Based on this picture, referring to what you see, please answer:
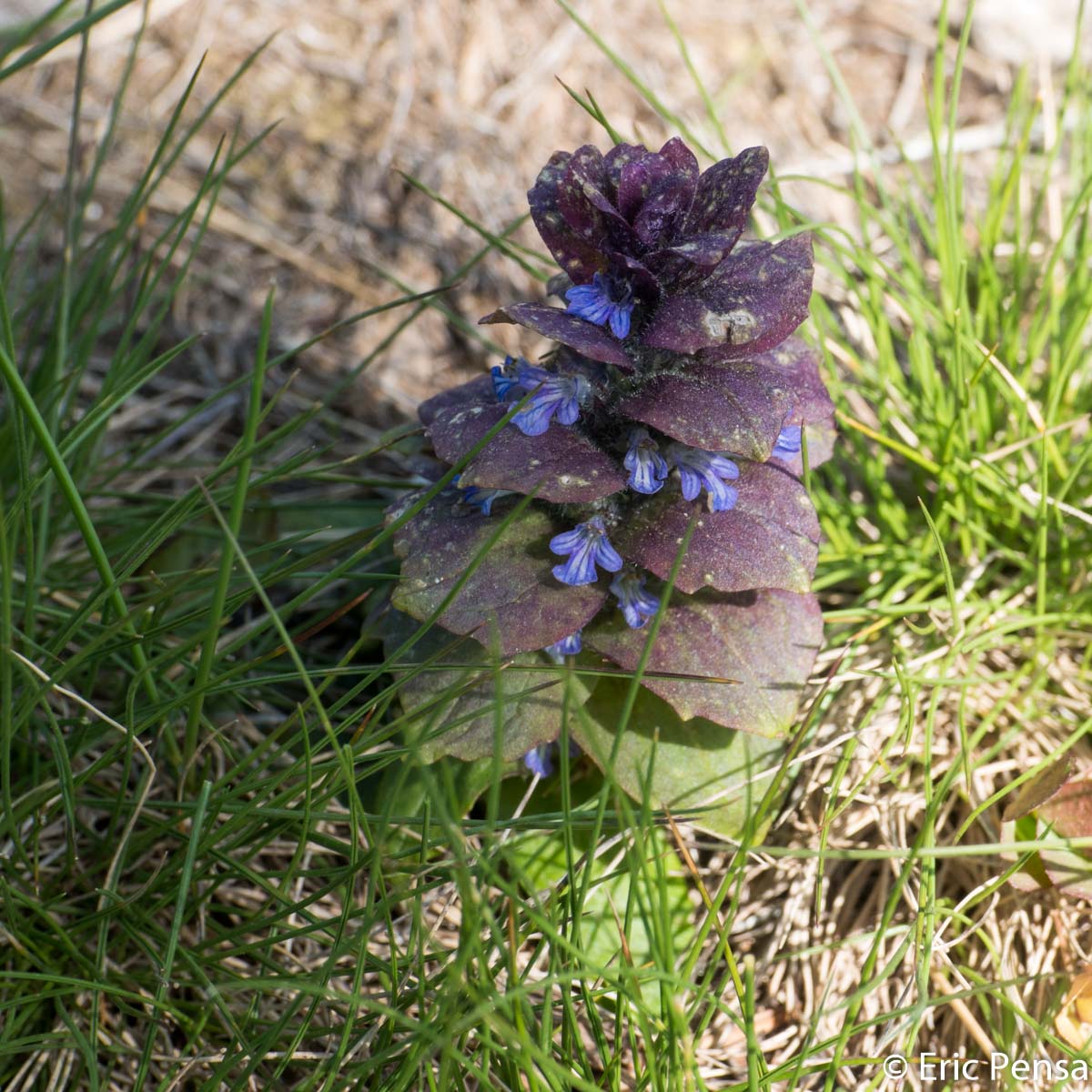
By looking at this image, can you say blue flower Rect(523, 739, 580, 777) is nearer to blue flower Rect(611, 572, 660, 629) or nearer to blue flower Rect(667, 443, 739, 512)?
blue flower Rect(611, 572, 660, 629)

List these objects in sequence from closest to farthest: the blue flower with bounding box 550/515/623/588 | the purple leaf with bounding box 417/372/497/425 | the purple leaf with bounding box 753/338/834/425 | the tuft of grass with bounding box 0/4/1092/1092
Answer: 1. the tuft of grass with bounding box 0/4/1092/1092
2. the blue flower with bounding box 550/515/623/588
3. the purple leaf with bounding box 753/338/834/425
4. the purple leaf with bounding box 417/372/497/425

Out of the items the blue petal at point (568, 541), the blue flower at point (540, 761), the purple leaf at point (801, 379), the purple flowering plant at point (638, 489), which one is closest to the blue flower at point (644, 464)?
the purple flowering plant at point (638, 489)

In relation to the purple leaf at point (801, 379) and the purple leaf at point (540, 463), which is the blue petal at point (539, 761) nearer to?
the purple leaf at point (540, 463)

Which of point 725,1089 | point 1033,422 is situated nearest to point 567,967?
point 725,1089

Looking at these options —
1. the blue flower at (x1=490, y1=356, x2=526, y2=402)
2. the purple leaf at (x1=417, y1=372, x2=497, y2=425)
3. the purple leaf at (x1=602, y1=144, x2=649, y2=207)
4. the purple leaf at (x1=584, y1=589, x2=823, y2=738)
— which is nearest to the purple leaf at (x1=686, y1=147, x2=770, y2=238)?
the purple leaf at (x1=602, y1=144, x2=649, y2=207)

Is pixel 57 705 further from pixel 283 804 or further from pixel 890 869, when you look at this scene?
pixel 890 869

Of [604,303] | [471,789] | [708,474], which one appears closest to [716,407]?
[708,474]
